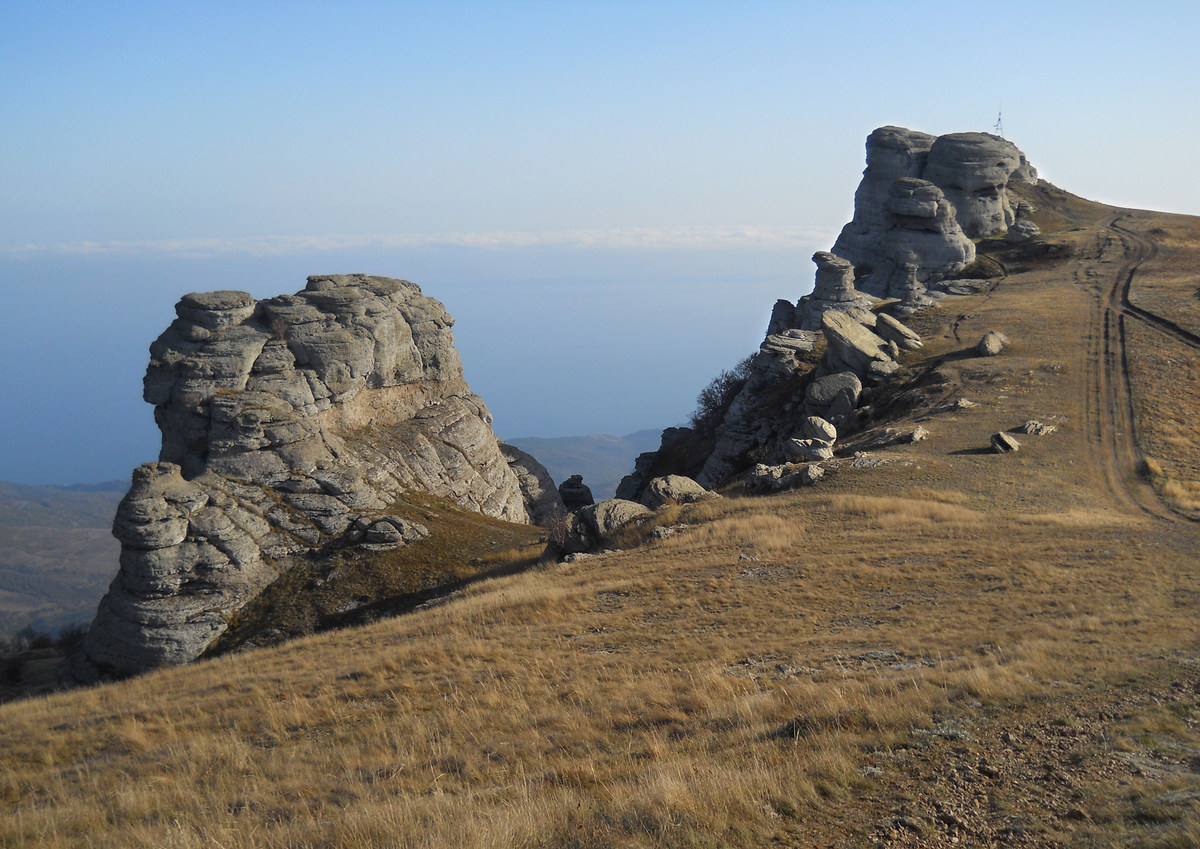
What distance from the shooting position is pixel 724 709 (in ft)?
39.5

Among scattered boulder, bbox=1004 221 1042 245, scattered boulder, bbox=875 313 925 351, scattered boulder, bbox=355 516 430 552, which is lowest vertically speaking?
scattered boulder, bbox=355 516 430 552

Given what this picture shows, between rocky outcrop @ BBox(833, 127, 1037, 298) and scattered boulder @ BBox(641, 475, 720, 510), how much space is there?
4733 centimetres

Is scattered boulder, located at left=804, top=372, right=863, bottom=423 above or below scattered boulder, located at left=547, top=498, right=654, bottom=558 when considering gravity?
above

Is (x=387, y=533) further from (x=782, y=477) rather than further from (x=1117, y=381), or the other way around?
(x=1117, y=381)

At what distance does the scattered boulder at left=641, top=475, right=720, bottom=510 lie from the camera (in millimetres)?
32375

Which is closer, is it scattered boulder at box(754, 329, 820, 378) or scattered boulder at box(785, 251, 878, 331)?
scattered boulder at box(754, 329, 820, 378)

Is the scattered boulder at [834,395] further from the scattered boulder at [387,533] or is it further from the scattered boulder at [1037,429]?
the scattered boulder at [387,533]

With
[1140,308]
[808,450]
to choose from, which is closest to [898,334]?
[1140,308]

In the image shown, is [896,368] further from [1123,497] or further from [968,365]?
[1123,497]

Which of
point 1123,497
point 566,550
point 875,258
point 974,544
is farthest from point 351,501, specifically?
point 875,258

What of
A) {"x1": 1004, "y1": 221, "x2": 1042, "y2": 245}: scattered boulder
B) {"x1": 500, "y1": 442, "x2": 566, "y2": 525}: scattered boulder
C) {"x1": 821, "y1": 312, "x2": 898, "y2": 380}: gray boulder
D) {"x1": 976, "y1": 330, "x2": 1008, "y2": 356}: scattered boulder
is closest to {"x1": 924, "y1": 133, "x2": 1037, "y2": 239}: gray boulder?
{"x1": 1004, "y1": 221, "x2": 1042, "y2": 245}: scattered boulder

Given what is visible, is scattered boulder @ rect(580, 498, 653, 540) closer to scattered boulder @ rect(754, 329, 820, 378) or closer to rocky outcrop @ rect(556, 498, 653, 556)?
rocky outcrop @ rect(556, 498, 653, 556)

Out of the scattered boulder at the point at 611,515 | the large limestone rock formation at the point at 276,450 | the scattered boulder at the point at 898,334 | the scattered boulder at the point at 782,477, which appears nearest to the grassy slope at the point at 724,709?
the scattered boulder at the point at 611,515

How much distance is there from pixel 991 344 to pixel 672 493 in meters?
A: 27.4
